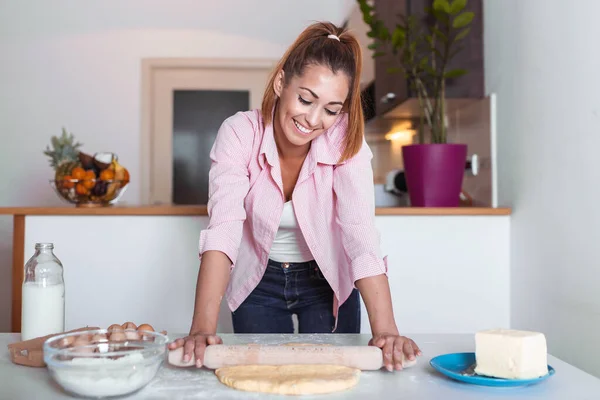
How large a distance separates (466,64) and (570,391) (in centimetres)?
177

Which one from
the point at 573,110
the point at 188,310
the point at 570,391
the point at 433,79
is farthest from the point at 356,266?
the point at 433,79

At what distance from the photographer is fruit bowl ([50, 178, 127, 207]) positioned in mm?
2172

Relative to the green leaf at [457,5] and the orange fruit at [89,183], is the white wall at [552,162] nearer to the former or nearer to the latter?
the green leaf at [457,5]

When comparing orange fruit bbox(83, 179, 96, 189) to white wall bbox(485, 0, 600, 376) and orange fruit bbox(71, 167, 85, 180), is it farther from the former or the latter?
white wall bbox(485, 0, 600, 376)

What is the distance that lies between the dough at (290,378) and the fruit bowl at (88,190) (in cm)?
141

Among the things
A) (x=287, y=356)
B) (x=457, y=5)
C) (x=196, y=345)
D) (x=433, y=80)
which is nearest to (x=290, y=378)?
(x=287, y=356)

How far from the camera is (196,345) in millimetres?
954

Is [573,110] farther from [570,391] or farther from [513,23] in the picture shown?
[570,391]

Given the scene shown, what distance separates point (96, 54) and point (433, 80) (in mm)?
2513

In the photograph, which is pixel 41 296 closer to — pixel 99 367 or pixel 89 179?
pixel 99 367

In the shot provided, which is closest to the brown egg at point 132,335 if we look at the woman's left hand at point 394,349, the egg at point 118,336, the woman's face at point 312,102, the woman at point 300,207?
the egg at point 118,336

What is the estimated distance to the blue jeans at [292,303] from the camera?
1543mm

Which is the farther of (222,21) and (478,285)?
(222,21)

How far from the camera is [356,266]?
1251mm
